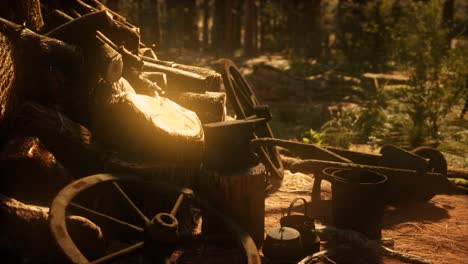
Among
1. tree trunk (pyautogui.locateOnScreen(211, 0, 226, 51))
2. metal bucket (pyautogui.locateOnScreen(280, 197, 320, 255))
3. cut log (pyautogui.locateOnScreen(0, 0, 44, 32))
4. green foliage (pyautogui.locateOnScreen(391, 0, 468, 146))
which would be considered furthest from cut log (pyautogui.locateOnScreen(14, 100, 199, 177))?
tree trunk (pyautogui.locateOnScreen(211, 0, 226, 51))

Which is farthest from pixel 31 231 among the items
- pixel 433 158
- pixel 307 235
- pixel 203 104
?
pixel 433 158

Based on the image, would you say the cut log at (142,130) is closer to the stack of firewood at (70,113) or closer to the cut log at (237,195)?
the stack of firewood at (70,113)

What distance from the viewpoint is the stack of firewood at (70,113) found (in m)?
3.86

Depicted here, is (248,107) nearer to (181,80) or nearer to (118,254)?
(181,80)

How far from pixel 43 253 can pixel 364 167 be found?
3.13 metres

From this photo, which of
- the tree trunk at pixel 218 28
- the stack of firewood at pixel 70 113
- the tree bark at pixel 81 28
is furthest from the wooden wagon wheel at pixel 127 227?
the tree trunk at pixel 218 28

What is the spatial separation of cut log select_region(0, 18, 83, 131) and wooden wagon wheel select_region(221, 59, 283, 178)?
1953 millimetres

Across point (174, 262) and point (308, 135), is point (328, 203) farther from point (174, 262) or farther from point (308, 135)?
point (308, 135)

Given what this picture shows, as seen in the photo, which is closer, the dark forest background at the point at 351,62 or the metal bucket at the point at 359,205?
the metal bucket at the point at 359,205

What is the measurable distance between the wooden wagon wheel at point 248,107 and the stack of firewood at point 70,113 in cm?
107

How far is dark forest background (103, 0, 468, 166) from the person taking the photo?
8.50m

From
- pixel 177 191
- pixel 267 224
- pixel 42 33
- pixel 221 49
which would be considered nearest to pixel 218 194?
pixel 177 191

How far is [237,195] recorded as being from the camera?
4215 millimetres

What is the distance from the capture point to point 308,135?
8938mm
